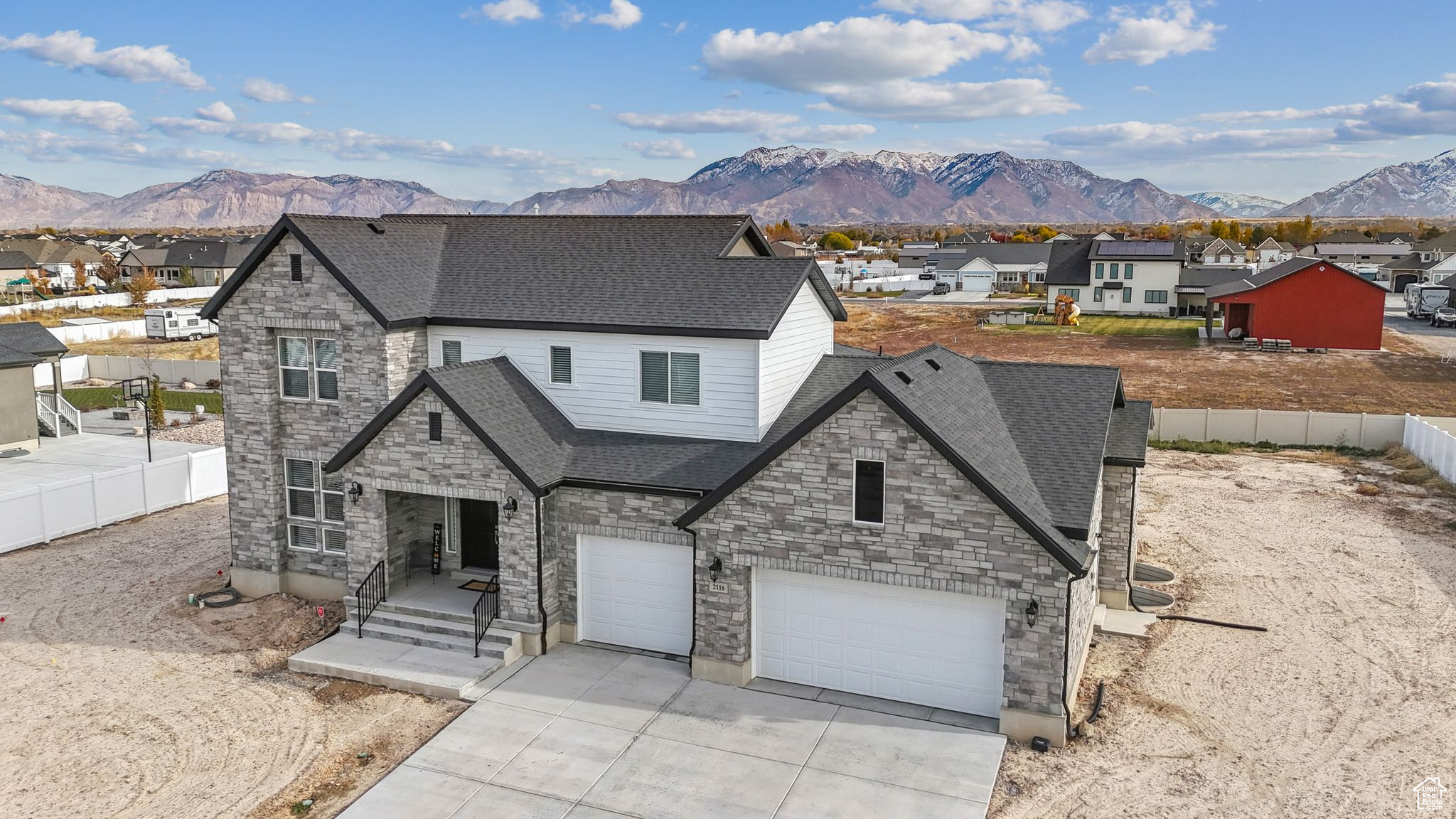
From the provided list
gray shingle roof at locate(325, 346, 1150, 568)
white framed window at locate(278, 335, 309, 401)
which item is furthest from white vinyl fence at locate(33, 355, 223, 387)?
Result: gray shingle roof at locate(325, 346, 1150, 568)

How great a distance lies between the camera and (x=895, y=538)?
1477 cm

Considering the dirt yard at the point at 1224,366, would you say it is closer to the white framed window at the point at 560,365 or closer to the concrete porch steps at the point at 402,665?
the white framed window at the point at 560,365

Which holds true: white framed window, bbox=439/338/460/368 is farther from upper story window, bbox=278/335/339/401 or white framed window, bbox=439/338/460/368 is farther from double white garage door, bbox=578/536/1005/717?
double white garage door, bbox=578/536/1005/717

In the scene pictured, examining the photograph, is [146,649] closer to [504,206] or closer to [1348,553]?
[1348,553]

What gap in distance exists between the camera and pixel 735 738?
14.4 m

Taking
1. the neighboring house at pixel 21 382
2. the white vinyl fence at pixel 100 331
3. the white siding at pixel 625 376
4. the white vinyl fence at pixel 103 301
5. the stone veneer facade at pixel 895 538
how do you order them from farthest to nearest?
the white vinyl fence at pixel 103 301
the white vinyl fence at pixel 100 331
the neighboring house at pixel 21 382
the white siding at pixel 625 376
the stone veneer facade at pixel 895 538

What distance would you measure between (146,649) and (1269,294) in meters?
61.0

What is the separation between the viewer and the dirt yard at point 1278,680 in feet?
43.1

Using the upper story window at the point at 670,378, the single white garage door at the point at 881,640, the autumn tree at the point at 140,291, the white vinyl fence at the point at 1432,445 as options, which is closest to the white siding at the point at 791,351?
the upper story window at the point at 670,378

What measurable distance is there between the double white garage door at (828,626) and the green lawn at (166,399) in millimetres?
31140

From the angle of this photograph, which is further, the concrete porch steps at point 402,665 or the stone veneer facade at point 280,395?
the stone veneer facade at point 280,395

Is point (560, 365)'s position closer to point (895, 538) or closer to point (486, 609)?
point (486, 609)

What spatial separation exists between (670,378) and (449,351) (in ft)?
16.4

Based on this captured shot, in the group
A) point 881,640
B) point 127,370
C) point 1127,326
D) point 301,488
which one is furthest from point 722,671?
point 1127,326
